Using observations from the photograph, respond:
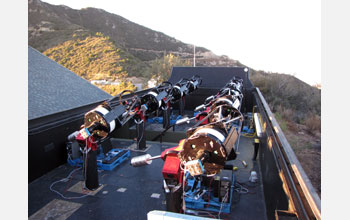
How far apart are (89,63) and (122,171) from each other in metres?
35.3

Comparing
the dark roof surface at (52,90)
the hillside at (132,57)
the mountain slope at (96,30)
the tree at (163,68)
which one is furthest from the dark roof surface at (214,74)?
the mountain slope at (96,30)

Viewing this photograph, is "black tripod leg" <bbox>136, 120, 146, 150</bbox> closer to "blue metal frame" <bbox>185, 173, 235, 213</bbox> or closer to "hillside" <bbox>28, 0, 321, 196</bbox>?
"blue metal frame" <bbox>185, 173, 235, 213</bbox>

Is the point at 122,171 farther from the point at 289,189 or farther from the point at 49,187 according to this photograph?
the point at 289,189

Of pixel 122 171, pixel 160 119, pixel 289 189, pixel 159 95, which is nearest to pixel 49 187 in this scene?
pixel 122 171

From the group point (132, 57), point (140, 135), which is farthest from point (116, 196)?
point (132, 57)

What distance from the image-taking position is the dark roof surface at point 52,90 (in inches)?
354

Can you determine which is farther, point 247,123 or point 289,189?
point 247,123

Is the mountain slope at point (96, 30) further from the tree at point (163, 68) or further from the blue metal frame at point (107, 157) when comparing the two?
the blue metal frame at point (107, 157)

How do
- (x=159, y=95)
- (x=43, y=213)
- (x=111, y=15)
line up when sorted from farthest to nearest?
(x=111, y=15), (x=159, y=95), (x=43, y=213)

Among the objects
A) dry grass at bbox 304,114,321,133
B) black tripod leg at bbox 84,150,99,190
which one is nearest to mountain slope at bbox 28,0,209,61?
dry grass at bbox 304,114,321,133

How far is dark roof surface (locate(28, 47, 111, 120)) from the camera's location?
354 inches

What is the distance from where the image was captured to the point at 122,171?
6.39 meters

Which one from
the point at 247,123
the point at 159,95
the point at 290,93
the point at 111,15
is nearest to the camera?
the point at 159,95

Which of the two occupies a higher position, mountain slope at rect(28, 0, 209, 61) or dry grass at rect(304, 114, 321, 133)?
mountain slope at rect(28, 0, 209, 61)
